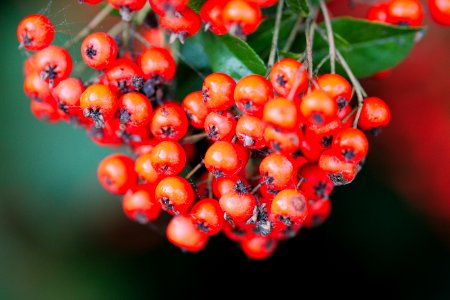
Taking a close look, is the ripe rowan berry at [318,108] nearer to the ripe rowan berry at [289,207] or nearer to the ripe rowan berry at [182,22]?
the ripe rowan berry at [289,207]

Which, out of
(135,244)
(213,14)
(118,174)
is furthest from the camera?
(135,244)

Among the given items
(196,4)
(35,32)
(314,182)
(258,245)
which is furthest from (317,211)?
(35,32)

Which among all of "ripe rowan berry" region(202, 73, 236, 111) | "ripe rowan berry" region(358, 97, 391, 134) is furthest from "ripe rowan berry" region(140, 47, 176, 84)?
"ripe rowan berry" region(358, 97, 391, 134)

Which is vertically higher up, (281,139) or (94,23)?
(94,23)

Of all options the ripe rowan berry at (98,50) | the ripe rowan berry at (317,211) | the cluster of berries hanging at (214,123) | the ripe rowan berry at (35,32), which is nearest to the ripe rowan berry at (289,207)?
the cluster of berries hanging at (214,123)

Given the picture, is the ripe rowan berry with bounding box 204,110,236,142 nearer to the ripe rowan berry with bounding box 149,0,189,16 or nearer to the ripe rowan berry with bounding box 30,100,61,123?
the ripe rowan berry with bounding box 149,0,189,16

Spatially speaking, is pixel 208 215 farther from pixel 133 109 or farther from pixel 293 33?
pixel 293 33
